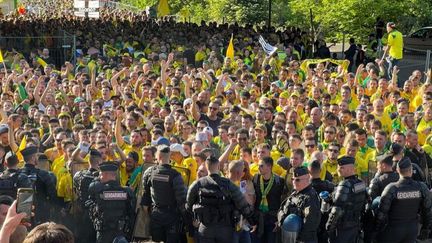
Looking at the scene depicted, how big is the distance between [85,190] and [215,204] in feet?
5.17

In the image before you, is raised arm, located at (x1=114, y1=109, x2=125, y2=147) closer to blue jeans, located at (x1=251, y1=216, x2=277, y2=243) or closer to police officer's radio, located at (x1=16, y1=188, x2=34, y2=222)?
blue jeans, located at (x1=251, y1=216, x2=277, y2=243)

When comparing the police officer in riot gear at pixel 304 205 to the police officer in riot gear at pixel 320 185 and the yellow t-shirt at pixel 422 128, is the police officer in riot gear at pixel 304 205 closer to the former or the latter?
the police officer in riot gear at pixel 320 185

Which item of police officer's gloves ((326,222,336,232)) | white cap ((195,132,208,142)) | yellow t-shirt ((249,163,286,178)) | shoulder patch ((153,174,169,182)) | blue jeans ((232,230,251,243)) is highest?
white cap ((195,132,208,142))

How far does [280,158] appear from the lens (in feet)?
32.2

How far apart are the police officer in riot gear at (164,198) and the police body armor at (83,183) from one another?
60cm

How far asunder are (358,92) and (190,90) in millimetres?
3325

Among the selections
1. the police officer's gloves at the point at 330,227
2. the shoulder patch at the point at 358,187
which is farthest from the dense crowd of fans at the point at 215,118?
the shoulder patch at the point at 358,187

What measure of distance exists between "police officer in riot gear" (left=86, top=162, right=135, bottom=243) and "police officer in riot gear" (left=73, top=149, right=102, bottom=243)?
0.96 feet

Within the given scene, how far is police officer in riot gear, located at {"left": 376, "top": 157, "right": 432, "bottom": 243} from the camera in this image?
848 cm

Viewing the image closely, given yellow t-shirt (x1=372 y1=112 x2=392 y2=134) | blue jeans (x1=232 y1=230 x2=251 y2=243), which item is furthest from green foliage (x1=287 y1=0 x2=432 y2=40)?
blue jeans (x1=232 y1=230 x2=251 y2=243)

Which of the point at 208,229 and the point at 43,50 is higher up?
the point at 43,50

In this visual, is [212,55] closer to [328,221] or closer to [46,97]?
[46,97]

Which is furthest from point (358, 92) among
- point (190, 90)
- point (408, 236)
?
point (408, 236)

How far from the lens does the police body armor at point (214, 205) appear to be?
820cm
